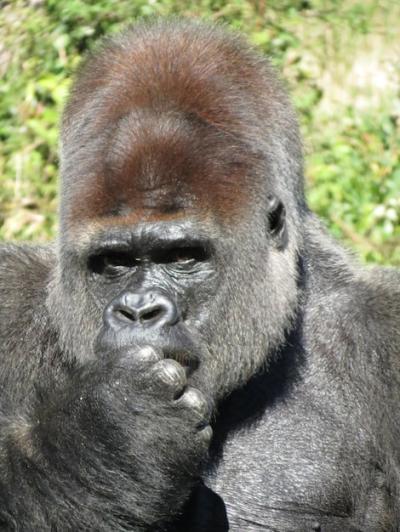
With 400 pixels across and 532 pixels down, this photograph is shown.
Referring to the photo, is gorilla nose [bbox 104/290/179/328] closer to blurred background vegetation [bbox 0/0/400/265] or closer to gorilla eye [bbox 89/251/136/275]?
gorilla eye [bbox 89/251/136/275]

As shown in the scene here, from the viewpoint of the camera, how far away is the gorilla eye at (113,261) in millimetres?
4938

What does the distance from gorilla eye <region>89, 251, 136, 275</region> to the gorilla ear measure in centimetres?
63

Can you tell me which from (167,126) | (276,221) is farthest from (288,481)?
(167,126)

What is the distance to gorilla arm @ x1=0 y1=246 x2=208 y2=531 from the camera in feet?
14.4

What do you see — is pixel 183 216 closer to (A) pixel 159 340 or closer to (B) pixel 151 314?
(B) pixel 151 314

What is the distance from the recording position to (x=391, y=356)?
17.3 feet

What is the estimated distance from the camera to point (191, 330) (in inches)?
190

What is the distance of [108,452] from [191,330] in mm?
687

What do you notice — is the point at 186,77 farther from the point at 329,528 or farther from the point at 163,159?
the point at 329,528

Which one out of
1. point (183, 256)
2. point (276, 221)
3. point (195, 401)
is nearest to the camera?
point (195, 401)

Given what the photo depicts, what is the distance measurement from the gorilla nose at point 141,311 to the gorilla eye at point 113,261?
291 mm

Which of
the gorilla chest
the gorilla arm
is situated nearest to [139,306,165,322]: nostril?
the gorilla arm

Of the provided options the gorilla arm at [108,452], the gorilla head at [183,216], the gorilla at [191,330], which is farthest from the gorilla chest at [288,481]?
the gorilla arm at [108,452]

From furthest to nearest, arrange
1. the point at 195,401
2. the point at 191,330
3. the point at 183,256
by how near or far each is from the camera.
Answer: the point at 183,256
the point at 191,330
the point at 195,401
